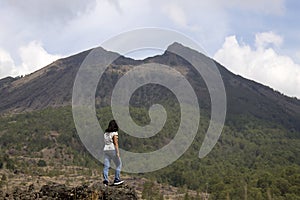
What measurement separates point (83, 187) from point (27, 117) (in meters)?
127

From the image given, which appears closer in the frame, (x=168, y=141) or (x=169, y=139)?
(x=168, y=141)

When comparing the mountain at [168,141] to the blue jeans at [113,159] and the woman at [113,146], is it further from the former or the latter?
the woman at [113,146]

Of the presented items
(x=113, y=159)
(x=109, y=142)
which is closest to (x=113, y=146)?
(x=109, y=142)

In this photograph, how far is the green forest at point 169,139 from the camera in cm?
8484

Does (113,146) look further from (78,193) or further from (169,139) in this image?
(169,139)

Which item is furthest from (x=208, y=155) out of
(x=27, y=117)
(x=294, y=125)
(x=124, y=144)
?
(x=294, y=125)

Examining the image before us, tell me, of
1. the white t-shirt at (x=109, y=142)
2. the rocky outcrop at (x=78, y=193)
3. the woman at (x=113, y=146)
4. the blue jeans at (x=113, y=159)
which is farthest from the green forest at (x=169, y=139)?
the rocky outcrop at (x=78, y=193)

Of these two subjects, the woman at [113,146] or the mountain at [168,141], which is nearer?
the woman at [113,146]

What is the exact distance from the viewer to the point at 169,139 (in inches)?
4505

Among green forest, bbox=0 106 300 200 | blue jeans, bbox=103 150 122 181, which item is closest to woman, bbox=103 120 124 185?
blue jeans, bbox=103 150 122 181

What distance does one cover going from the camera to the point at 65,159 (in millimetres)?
100250

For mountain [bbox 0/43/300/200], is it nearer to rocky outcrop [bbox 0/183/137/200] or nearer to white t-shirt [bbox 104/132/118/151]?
white t-shirt [bbox 104/132/118/151]

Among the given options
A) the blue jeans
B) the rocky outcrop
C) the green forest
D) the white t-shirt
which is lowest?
the rocky outcrop

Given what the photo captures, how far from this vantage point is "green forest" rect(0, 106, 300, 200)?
84.8 m
